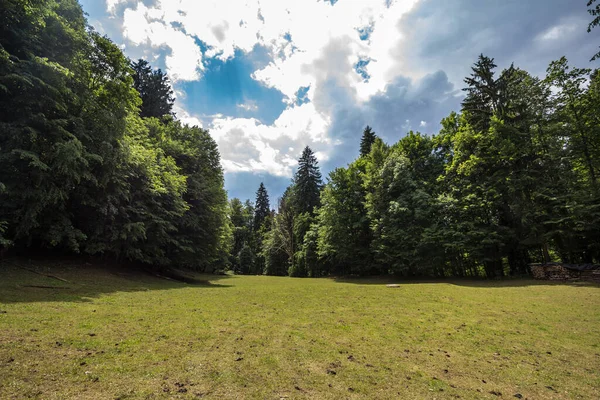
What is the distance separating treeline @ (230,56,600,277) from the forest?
0.12 metres

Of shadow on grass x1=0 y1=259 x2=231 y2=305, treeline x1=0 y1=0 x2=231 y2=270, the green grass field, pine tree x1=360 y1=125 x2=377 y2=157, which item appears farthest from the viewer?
pine tree x1=360 y1=125 x2=377 y2=157

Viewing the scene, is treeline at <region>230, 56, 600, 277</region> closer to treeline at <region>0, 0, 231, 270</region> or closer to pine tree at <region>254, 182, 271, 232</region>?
treeline at <region>0, 0, 231, 270</region>

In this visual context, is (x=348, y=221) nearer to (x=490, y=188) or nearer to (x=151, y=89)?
(x=490, y=188)

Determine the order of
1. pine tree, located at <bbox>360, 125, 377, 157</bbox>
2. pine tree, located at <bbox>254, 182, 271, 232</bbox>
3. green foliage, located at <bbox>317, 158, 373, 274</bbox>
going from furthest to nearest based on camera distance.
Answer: pine tree, located at <bbox>254, 182, 271, 232</bbox> → pine tree, located at <bbox>360, 125, 377, 157</bbox> → green foliage, located at <bbox>317, 158, 373, 274</bbox>

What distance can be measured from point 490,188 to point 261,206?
54462 mm

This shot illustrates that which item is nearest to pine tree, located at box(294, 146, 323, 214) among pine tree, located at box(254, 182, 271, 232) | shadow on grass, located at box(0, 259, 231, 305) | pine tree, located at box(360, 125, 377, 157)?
pine tree, located at box(360, 125, 377, 157)

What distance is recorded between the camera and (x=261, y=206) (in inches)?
2761

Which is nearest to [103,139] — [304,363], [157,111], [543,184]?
[304,363]

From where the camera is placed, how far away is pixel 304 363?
492 centimetres

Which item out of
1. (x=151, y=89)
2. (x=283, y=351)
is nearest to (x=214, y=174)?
(x=151, y=89)

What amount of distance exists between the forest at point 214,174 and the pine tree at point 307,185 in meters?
12.4

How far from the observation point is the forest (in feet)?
39.3

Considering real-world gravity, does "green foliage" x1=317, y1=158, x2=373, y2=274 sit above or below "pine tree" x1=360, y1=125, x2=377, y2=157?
below

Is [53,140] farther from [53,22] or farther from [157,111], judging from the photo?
[157,111]
